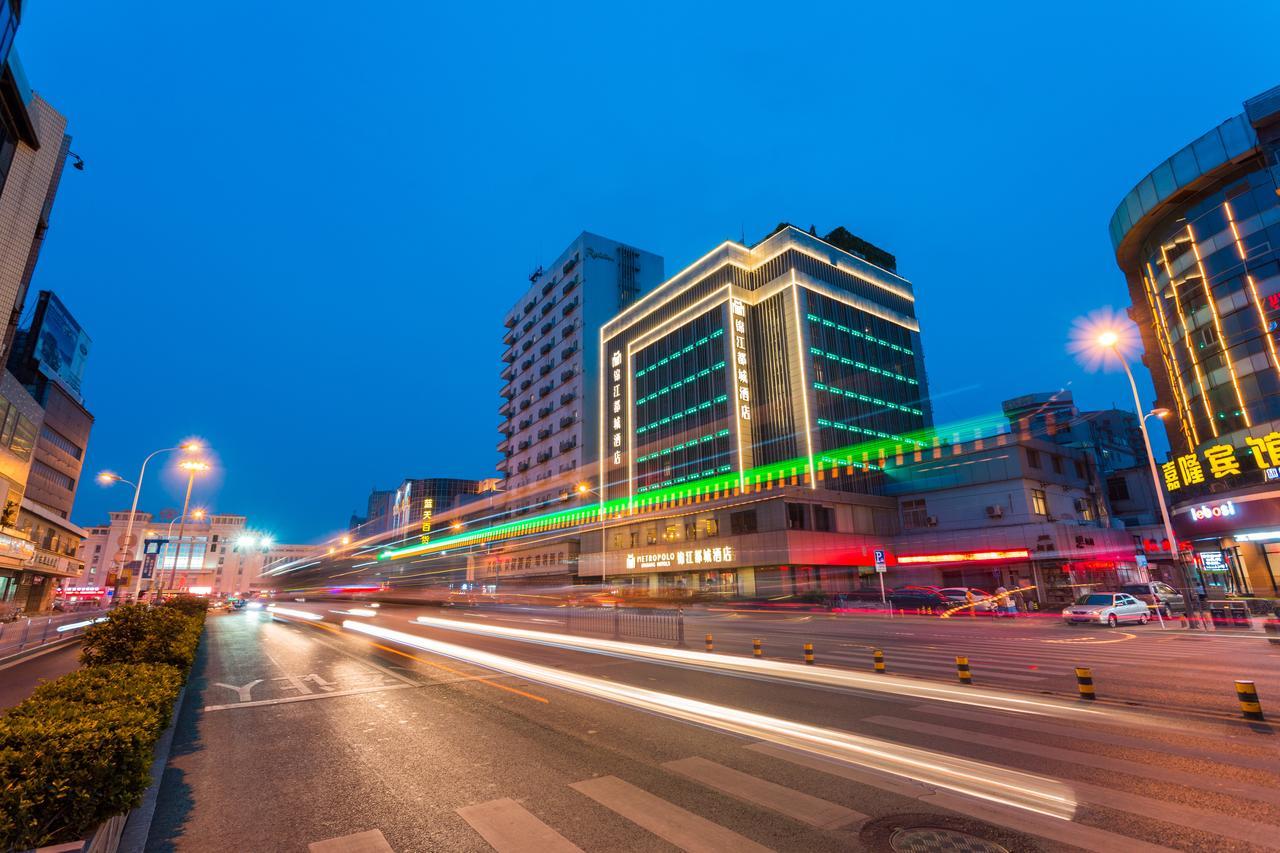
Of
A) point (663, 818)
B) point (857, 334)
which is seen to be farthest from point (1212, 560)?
point (663, 818)

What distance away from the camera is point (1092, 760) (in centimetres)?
722

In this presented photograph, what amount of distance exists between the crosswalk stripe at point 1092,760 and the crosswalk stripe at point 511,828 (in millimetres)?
5941

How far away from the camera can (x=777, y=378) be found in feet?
212

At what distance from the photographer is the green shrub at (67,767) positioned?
373 cm

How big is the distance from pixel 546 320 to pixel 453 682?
91.1m

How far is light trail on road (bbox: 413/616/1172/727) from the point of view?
9.74 metres

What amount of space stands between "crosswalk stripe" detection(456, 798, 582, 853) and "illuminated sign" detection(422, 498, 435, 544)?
487 feet

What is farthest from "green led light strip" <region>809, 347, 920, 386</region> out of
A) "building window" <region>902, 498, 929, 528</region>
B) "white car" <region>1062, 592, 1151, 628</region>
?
"white car" <region>1062, 592, 1151, 628</region>

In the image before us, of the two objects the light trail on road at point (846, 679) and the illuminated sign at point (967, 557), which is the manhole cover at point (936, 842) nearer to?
the light trail on road at point (846, 679)

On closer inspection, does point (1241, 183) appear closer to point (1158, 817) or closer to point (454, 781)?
point (1158, 817)

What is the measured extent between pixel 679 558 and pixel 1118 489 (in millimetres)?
57891

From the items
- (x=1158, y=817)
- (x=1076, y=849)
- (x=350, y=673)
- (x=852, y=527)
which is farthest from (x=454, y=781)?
(x=852, y=527)

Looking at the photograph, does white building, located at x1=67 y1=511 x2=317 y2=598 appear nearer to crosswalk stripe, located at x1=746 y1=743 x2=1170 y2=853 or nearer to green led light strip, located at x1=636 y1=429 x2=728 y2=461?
green led light strip, located at x1=636 y1=429 x2=728 y2=461

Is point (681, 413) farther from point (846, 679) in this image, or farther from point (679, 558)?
point (846, 679)
